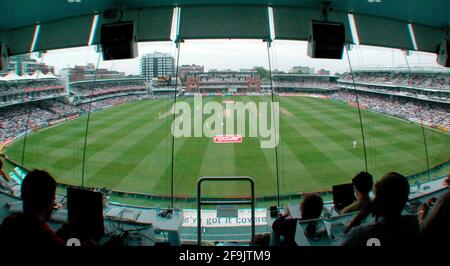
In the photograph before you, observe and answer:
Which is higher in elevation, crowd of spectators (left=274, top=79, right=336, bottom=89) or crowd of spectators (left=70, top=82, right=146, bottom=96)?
crowd of spectators (left=274, top=79, right=336, bottom=89)

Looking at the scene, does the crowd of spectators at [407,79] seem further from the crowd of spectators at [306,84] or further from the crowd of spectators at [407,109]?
the crowd of spectators at [306,84]

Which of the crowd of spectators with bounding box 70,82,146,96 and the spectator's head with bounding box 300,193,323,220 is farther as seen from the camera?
the crowd of spectators with bounding box 70,82,146,96

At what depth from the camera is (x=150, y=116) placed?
24.3 meters

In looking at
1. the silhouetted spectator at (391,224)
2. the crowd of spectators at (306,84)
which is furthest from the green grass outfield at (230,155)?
the crowd of spectators at (306,84)

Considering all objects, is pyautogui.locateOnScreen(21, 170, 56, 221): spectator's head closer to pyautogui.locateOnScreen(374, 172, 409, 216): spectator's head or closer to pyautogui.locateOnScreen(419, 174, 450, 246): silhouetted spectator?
pyautogui.locateOnScreen(374, 172, 409, 216): spectator's head

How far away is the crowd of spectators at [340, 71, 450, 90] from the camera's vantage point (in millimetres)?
18328

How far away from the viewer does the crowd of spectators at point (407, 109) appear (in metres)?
17.5

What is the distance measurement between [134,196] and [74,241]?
776 cm

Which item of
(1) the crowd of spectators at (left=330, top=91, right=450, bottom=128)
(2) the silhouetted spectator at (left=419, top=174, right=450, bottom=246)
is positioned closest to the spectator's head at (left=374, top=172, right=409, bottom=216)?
(2) the silhouetted spectator at (left=419, top=174, right=450, bottom=246)

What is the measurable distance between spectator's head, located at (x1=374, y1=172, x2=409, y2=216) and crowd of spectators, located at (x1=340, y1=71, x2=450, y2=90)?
841 inches

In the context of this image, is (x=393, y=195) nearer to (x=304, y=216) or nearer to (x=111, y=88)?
(x=304, y=216)

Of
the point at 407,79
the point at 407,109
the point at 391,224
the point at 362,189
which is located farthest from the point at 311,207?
the point at 407,79

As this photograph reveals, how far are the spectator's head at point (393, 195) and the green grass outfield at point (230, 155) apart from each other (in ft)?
26.3
